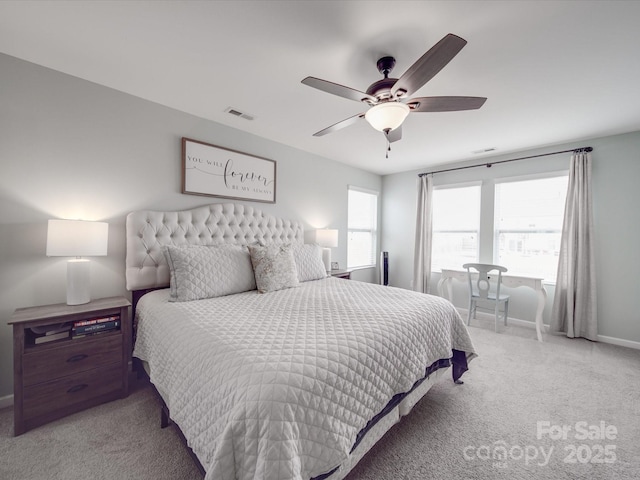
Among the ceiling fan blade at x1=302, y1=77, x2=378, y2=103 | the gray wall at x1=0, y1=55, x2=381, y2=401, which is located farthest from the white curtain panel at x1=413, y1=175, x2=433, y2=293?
the gray wall at x1=0, y1=55, x2=381, y2=401

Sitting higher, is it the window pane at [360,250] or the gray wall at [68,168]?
the gray wall at [68,168]

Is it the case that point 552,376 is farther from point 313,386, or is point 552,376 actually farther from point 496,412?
point 313,386

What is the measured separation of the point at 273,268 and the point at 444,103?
Answer: 6.10 ft

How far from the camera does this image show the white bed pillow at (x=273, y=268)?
239cm

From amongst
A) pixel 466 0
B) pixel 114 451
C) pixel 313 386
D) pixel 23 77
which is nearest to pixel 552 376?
A: pixel 313 386

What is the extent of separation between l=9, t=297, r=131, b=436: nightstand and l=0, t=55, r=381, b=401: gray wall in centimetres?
31

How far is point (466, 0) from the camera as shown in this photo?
54.0 inches

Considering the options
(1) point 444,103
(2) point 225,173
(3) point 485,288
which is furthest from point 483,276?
(2) point 225,173

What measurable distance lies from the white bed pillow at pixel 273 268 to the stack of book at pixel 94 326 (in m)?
1.08

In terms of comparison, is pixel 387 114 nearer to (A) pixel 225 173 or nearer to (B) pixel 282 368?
(B) pixel 282 368

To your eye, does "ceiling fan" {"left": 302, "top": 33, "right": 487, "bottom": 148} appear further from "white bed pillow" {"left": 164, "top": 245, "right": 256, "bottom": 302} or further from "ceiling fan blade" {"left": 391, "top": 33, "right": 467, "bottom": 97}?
"white bed pillow" {"left": 164, "top": 245, "right": 256, "bottom": 302}

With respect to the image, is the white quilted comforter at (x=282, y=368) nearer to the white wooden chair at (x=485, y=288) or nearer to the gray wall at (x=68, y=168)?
the gray wall at (x=68, y=168)

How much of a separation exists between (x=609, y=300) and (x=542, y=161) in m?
1.94

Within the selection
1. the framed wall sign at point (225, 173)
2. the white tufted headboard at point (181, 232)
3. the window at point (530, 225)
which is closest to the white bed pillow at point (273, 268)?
the white tufted headboard at point (181, 232)
